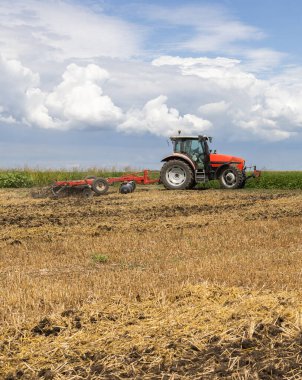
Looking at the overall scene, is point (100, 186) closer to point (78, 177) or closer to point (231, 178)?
point (231, 178)

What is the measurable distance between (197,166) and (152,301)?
17.3m

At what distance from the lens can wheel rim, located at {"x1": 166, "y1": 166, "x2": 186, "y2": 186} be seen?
77.8 ft

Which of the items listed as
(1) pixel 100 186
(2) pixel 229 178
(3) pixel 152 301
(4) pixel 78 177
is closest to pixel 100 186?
(1) pixel 100 186

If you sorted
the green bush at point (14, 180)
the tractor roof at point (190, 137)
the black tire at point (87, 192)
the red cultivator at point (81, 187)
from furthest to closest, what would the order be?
the green bush at point (14, 180)
the tractor roof at point (190, 137)
the red cultivator at point (81, 187)
the black tire at point (87, 192)

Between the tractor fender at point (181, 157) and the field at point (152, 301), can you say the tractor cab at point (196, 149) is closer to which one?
the tractor fender at point (181, 157)

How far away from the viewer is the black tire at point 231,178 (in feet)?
77.8

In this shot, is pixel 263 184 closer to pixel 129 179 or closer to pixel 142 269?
pixel 129 179

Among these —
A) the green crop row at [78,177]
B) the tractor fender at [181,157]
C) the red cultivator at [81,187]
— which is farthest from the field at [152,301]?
the green crop row at [78,177]

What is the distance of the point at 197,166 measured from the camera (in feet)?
76.4

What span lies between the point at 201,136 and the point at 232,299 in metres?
17.0

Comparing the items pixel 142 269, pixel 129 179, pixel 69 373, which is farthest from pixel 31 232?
pixel 129 179

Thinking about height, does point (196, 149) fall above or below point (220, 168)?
above

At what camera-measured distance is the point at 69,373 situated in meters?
4.47

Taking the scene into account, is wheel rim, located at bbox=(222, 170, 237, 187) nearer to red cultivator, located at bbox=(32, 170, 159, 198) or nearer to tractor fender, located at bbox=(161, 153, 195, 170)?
tractor fender, located at bbox=(161, 153, 195, 170)
